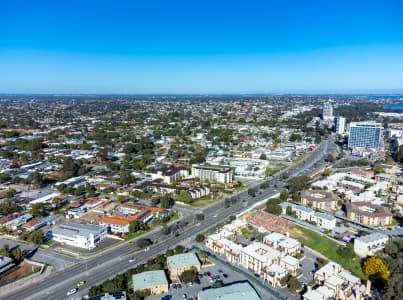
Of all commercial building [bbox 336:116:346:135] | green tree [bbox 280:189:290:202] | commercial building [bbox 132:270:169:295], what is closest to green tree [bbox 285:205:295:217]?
green tree [bbox 280:189:290:202]

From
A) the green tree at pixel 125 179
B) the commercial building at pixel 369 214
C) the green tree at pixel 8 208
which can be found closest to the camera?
the commercial building at pixel 369 214

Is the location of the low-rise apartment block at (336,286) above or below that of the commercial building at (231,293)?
below

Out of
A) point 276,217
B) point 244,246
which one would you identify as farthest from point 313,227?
point 244,246

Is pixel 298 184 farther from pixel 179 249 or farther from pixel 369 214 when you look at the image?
pixel 179 249

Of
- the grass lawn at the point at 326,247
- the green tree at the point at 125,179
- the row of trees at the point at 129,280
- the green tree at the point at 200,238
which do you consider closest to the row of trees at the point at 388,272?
the grass lawn at the point at 326,247

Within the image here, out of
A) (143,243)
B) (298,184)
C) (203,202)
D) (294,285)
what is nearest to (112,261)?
(143,243)

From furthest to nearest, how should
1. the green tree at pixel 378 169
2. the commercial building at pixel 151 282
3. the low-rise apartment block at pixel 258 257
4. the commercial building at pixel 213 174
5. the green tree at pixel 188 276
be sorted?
the green tree at pixel 378 169
the commercial building at pixel 213 174
the low-rise apartment block at pixel 258 257
the green tree at pixel 188 276
the commercial building at pixel 151 282

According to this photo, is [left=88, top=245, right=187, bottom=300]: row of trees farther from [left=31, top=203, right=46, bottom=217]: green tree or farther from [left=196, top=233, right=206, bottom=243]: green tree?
[left=31, top=203, right=46, bottom=217]: green tree

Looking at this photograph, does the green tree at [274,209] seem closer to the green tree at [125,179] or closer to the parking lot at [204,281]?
the parking lot at [204,281]
